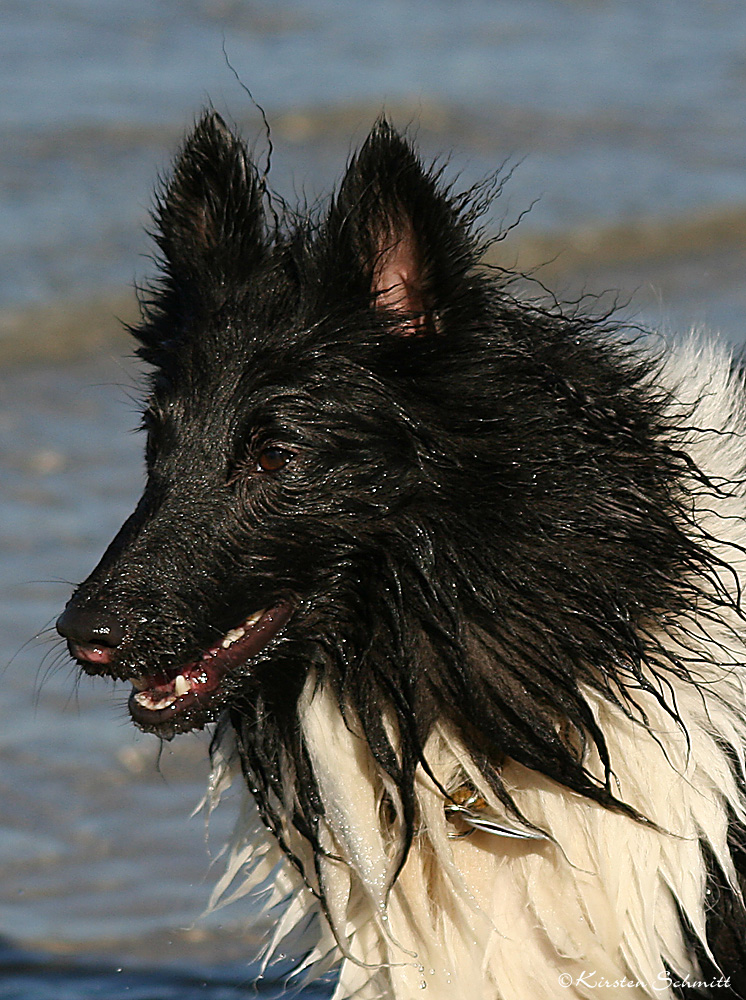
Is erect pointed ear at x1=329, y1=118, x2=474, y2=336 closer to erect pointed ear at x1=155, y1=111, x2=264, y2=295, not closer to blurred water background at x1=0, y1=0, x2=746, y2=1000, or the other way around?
erect pointed ear at x1=155, y1=111, x2=264, y2=295

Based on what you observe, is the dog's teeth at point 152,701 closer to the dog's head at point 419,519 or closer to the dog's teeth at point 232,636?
the dog's head at point 419,519

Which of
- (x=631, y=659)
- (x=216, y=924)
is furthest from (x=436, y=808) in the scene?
(x=216, y=924)

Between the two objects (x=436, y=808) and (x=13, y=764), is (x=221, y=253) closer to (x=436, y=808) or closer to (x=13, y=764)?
(x=436, y=808)

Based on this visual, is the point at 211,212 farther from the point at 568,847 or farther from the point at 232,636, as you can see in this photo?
the point at 568,847

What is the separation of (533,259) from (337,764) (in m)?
6.54

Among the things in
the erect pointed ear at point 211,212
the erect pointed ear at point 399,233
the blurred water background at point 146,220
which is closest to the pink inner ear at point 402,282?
the erect pointed ear at point 399,233

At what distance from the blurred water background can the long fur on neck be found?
3.55 feet

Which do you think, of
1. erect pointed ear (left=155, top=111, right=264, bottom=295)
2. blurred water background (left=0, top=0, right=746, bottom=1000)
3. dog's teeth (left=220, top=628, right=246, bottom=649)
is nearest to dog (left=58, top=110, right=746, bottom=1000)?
dog's teeth (left=220, top=628, right=246, bottom=649)

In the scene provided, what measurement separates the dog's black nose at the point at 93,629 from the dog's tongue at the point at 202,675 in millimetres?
148

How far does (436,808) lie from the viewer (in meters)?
3.34

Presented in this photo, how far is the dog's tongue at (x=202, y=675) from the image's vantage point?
321 cm

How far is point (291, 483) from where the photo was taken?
3.20 m

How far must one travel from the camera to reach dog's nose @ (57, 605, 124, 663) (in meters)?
3.07

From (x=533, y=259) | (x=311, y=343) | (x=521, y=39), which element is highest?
(x=521, y=39)
